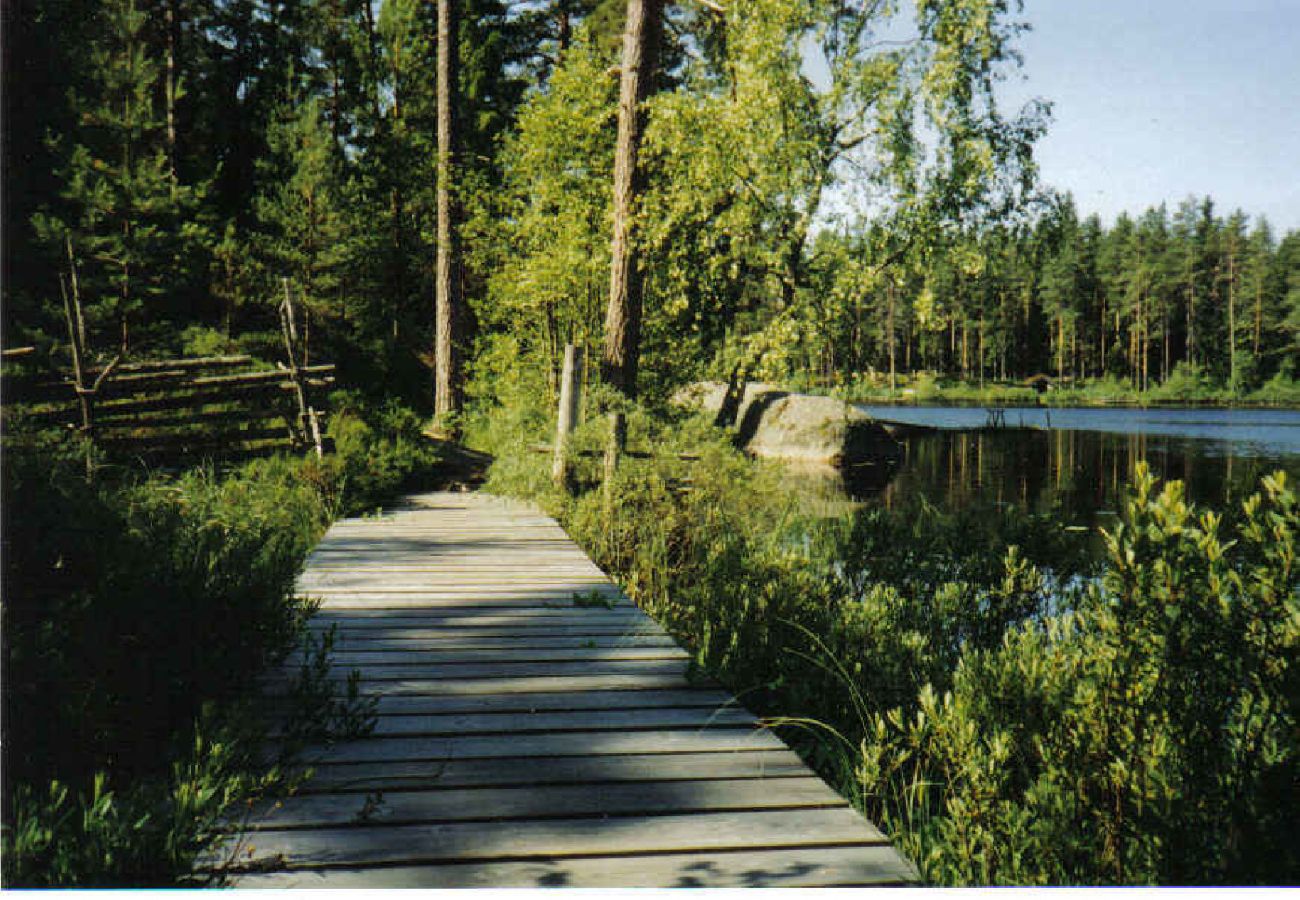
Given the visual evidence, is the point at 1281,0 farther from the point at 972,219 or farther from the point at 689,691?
the point at 972,219

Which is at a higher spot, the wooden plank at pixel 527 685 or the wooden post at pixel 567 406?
the wooden post at pixel 567 406

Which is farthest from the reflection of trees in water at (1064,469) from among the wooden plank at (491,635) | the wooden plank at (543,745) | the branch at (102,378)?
the branch at (102,378)

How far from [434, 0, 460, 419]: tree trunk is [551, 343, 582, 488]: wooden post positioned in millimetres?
5882

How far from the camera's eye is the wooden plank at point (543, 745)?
2.63 m

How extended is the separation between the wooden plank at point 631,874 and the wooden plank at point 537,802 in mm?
212

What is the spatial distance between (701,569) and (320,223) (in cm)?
1617

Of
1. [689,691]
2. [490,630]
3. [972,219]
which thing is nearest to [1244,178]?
[689,691]

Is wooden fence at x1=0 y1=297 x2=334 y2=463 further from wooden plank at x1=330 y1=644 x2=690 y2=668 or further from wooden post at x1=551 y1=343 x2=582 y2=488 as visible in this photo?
wooden plank at x1=330 y1=644 x2=690 y2=668

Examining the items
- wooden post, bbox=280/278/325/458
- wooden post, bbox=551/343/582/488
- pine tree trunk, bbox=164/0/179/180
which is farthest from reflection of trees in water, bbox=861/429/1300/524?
pine tree trunk, bbox=164/0/179/180

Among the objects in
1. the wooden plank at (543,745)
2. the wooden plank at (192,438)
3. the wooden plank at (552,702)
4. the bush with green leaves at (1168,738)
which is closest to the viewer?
the bush with green leaves at (1168,738)

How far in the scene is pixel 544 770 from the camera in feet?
8.35

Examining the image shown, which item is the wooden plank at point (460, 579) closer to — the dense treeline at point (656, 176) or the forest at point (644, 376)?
the forest at point (644, 376)

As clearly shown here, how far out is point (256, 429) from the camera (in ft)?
32.1

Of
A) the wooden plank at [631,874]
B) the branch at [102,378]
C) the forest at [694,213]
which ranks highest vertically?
the forest at [694,213]
